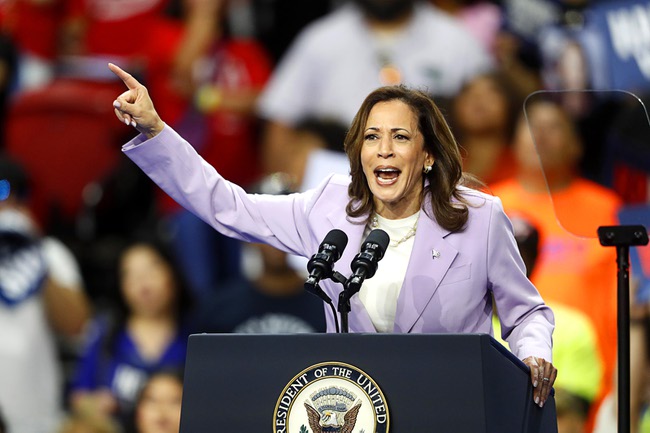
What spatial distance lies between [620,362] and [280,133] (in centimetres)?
397

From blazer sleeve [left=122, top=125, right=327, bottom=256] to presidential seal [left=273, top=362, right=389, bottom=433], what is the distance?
0.67 meters

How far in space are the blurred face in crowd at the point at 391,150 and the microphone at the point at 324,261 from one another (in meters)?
0.28

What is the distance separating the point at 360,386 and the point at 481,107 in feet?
12.8

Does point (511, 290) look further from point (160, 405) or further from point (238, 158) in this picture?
point (238, 158)

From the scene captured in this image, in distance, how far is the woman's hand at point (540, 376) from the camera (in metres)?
2.90

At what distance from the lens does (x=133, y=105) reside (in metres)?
3.02

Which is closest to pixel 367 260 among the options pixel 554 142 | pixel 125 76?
pixel 125 76

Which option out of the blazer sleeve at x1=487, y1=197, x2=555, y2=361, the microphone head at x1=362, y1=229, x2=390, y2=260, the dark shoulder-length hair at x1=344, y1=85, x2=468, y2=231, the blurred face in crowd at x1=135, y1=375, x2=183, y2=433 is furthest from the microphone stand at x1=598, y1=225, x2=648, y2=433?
the blurred face in crowd at x1=135, y1=375, x2=183, y2=433

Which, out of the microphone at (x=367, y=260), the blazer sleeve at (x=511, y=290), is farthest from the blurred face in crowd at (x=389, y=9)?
the microphone at (x=367, y=260)

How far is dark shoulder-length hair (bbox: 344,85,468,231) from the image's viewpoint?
3150mm

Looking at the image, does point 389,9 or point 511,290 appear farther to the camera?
point 389,9

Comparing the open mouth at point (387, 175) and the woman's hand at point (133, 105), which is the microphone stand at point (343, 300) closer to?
the open mouth at point (387, 175)

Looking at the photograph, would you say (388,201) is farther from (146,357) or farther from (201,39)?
(201,39)

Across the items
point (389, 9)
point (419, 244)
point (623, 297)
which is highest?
point (389, 9)
